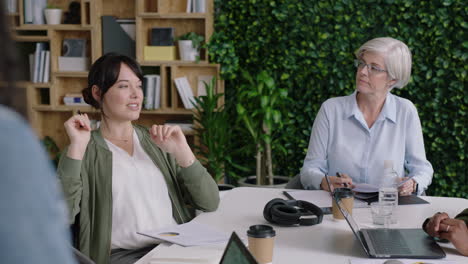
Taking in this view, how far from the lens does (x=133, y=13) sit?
449 centimetres

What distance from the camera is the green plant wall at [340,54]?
3893 millimetres

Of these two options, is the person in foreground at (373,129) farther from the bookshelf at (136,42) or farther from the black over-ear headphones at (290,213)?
the bookshelf at (136,42)

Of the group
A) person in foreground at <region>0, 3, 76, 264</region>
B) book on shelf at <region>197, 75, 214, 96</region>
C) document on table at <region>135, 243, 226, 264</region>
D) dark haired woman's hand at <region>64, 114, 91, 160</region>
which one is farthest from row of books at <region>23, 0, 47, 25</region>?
person in foreground at <region>0, 3, 76, 264</region>

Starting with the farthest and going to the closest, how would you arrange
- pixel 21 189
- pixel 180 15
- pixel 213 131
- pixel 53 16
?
pixel 53 16, pixel 180 15, pixel 213 131, pixel 21 189

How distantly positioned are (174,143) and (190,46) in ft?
7.59

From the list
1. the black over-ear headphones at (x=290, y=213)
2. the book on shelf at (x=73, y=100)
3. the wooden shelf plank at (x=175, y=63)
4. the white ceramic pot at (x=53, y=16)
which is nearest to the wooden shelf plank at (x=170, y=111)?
the wooden shelf plank at (x=175, y=63)

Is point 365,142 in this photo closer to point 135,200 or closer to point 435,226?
point 435,226

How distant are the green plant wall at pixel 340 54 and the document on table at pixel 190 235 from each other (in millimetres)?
2455

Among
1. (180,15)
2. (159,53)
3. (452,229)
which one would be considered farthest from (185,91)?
(452,229)

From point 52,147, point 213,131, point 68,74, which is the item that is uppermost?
point 68,74

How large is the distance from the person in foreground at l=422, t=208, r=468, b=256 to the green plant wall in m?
2.50

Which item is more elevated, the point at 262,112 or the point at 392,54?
the point at 392,54

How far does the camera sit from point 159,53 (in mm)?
4254

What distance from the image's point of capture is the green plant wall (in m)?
3.89
